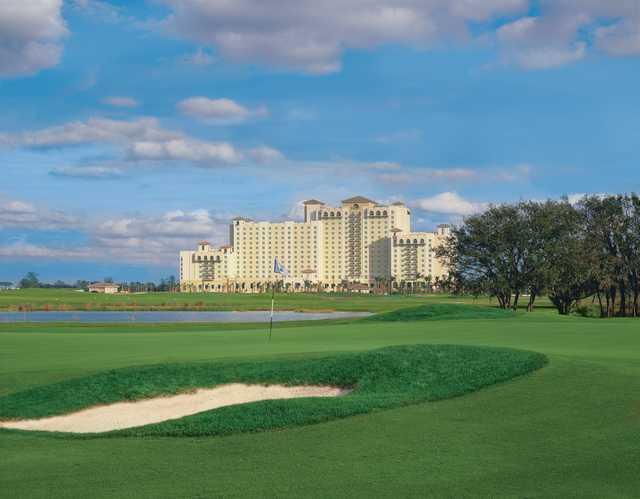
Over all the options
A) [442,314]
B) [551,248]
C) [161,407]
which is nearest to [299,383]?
[161,407]

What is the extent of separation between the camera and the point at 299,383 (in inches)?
650

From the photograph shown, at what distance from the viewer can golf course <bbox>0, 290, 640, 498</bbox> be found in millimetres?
8523

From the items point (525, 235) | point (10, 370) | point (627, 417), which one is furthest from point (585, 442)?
point (525, 235)

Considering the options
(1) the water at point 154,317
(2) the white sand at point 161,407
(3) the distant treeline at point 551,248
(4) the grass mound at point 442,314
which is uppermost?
(3) the distant treeline at point 551,248

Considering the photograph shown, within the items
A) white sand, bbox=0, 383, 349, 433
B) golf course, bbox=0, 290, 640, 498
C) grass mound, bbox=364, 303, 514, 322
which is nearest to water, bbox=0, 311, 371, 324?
grass mound, bbox=364, 303, 514, 322

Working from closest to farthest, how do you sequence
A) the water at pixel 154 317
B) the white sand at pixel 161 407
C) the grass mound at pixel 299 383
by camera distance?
the grass mound at pixel 299 383 < the white sand at pixel 161 407 < the water at pixel 154 317

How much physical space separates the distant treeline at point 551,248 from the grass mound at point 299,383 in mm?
43616

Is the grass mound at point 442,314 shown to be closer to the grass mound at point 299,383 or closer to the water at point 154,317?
the water at point 154,317

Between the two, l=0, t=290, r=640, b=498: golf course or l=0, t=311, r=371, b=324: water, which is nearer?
l=0, t=290, r=640, b=498: golf course

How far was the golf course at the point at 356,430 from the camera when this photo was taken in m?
8.52

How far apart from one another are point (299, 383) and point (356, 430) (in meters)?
5.57

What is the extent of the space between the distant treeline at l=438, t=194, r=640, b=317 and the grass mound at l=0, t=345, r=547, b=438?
43.6 metres

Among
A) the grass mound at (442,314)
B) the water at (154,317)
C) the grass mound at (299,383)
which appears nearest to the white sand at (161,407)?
the grass mound at (299,383)

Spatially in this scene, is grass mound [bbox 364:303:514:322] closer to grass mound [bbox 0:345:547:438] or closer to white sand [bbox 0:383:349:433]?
grass mound [bbox 0:345:547:438]
